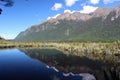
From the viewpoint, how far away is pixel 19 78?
4553 cm

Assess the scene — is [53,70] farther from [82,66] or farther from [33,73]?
[82,66]

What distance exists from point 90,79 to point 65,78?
5050 mm

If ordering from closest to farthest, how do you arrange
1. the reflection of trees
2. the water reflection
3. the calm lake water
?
the water reflection, the calm lake water, the reflection of trees

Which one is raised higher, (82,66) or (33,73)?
(82,66)

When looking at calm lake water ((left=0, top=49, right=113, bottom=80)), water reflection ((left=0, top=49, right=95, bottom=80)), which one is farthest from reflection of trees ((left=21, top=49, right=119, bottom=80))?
water reflection ((left=0, top=49, right=95, bottom=80))

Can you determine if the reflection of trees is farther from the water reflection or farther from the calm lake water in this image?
the water reflection

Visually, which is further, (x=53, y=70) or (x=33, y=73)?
(x=53, y=70)

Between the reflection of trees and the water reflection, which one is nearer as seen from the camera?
the water reflection

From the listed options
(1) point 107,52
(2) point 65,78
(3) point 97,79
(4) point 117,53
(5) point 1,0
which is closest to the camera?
(5) point 1,0

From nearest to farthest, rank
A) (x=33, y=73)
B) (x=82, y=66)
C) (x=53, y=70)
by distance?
(x=33, y=73)
(x=53, y=70)
(x=82, y=66)

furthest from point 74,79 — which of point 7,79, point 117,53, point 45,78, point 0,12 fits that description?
point 117,53

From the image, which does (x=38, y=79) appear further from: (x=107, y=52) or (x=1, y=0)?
(x=107, y=52)

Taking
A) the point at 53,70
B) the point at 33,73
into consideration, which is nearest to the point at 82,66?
the point at 53,70

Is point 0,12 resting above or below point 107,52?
above
